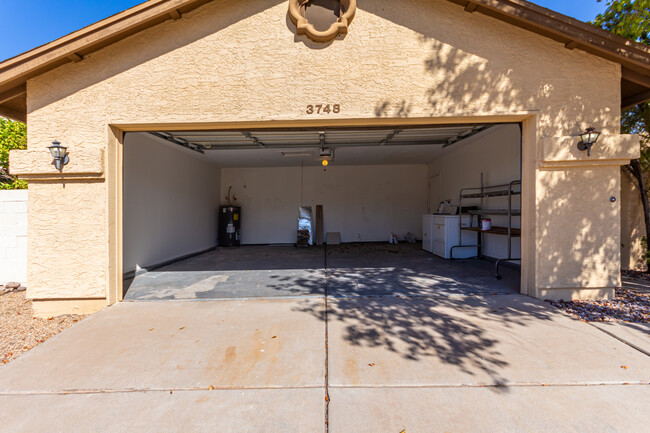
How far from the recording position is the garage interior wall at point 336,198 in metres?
10.8

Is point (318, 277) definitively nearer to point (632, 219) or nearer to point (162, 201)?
point (162, 201)

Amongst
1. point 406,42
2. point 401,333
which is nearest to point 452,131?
point 406,42

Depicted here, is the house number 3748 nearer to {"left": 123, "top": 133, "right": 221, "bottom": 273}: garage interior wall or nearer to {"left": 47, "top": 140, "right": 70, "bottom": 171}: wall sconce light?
{"left": 47, "top": 140, "right": 70, "bottom": 171}: wall sconce light

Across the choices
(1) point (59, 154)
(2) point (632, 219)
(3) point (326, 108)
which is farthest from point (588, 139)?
(1) point (59, 154)

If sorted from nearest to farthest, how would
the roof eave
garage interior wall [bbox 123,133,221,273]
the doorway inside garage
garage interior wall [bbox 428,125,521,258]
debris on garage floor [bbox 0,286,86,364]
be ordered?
debris on garage floor [bbox 0,286,86,364]
the roof eave
the doorway inside garage
garage interior wall [bbox 123,133,221,273]
garage interior wall [bbox 428,125,521,258]

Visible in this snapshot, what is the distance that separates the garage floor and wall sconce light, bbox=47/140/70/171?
2.07 m

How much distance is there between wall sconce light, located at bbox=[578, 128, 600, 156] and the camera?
3.63 metres

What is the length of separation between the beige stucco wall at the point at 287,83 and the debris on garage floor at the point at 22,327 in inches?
14.6

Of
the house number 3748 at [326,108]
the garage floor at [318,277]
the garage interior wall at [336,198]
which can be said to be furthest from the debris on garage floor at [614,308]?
the garage interior wall at [336,198]

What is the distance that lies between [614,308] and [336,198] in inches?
321

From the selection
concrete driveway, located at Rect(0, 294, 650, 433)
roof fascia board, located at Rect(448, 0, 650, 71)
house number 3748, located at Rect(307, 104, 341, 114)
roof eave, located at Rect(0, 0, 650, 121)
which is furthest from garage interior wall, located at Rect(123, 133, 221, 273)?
roof fascia board, located at Rect(448, 0, 650, 71)

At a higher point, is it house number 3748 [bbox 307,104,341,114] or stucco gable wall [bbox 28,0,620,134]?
stucco gable wall [bbox 28,0,620,134]

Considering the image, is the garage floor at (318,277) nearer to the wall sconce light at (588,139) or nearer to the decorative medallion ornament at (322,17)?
the wall sconce light at (588,139)

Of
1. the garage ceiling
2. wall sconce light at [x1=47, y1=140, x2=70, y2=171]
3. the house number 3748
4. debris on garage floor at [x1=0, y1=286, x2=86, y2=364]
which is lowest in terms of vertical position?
debris on garage floor at [x1=0, y1=286, x2=86, y2=364]
